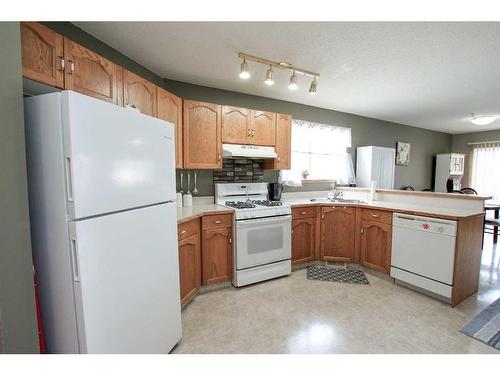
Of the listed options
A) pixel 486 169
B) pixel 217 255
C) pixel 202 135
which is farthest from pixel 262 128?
pixel 486 169

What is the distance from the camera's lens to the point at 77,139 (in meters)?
0.98

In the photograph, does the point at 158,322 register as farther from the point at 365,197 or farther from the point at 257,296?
the point at 365,197

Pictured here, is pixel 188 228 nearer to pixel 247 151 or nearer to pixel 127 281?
pixel 127 281

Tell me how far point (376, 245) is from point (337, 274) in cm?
58

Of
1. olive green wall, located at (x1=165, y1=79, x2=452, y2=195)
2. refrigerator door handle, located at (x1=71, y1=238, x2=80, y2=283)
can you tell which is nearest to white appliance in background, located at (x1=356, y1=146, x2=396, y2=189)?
olive green wall, located at (x1=165, y1=79, x2=452, y2=195)

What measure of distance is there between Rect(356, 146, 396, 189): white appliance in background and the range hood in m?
2.09

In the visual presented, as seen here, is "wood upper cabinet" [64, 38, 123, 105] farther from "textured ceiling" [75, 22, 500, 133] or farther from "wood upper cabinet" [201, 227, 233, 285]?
"wood upper cabinet" [201, 227, 233, 285]

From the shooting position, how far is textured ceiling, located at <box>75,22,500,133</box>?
171 centimetres

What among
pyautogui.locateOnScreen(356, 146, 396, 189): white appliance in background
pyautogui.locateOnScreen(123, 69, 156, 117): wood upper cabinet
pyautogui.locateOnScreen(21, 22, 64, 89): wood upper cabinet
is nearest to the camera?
pyautogui.locateOnScreen(21, 22, 64, 89): wood upper cabinet

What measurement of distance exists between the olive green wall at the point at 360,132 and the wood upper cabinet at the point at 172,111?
469 mm

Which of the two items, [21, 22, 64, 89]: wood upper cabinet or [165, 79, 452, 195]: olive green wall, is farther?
[165, 79, 452, 195]: olive green wall

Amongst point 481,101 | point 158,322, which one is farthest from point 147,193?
point 481,101

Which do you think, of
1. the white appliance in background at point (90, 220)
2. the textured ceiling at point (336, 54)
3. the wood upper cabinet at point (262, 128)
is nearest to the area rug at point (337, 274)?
the wood upper cabinet at point (262, 128)
